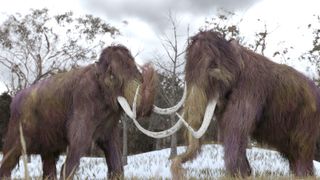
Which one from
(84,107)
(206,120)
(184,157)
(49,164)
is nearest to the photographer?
(184,157)

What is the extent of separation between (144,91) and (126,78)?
322mm

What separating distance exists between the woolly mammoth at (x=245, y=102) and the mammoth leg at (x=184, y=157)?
0.01 m

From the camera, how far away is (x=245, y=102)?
18.7 feet

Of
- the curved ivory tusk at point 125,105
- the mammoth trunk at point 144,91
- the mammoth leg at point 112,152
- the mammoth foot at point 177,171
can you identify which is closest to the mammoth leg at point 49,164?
the mammoth leg at point 112,152

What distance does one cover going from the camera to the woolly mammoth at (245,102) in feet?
18.4

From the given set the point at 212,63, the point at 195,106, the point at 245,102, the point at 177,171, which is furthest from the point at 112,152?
the point at 177,171

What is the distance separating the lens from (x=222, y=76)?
5.71 meters

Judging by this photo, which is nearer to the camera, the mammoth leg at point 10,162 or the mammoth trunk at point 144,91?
the mammoth trunk at point 144,91

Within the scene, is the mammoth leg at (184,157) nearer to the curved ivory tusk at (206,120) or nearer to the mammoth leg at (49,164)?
the curved ivory tusk at (206,120)

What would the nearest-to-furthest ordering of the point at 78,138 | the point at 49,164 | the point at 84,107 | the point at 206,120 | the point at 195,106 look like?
the point at 206,120, the point at 195,106, the point at 78,138, the point at 84,107, the point at 49,164

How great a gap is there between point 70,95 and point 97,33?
→ 14562 mm

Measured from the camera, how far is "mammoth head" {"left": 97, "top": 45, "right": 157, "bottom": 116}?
6574mm

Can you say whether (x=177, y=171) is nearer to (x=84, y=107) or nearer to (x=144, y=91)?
(x=144, y=91)

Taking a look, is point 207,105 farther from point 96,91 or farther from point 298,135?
point 96,91
